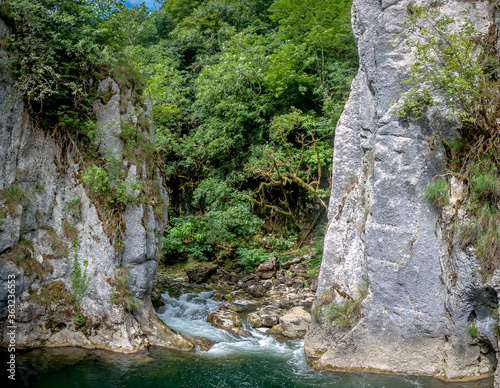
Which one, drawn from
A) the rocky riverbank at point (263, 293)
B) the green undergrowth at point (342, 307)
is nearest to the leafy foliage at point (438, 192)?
the green undergrowth at point (342, 307)

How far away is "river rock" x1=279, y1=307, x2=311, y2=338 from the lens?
33.2 ft

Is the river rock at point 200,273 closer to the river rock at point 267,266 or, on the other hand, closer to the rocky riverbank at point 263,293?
the rocky riverbank at point 263,293

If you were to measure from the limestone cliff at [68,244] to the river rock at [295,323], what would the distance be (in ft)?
8.83

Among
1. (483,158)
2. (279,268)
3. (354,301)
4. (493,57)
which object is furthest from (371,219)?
(279,268)

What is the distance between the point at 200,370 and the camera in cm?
821

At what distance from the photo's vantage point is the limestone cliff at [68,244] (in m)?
8.76

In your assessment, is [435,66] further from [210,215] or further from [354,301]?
[210,215]

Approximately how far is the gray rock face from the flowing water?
0.42 metres

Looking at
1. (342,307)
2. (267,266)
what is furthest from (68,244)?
(267,266)

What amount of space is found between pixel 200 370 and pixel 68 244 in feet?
15.2

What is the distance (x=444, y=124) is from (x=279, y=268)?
29.4 ft

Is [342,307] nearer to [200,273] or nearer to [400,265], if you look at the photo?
[400,265]

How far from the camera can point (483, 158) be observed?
7461mm

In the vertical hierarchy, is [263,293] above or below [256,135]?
below
